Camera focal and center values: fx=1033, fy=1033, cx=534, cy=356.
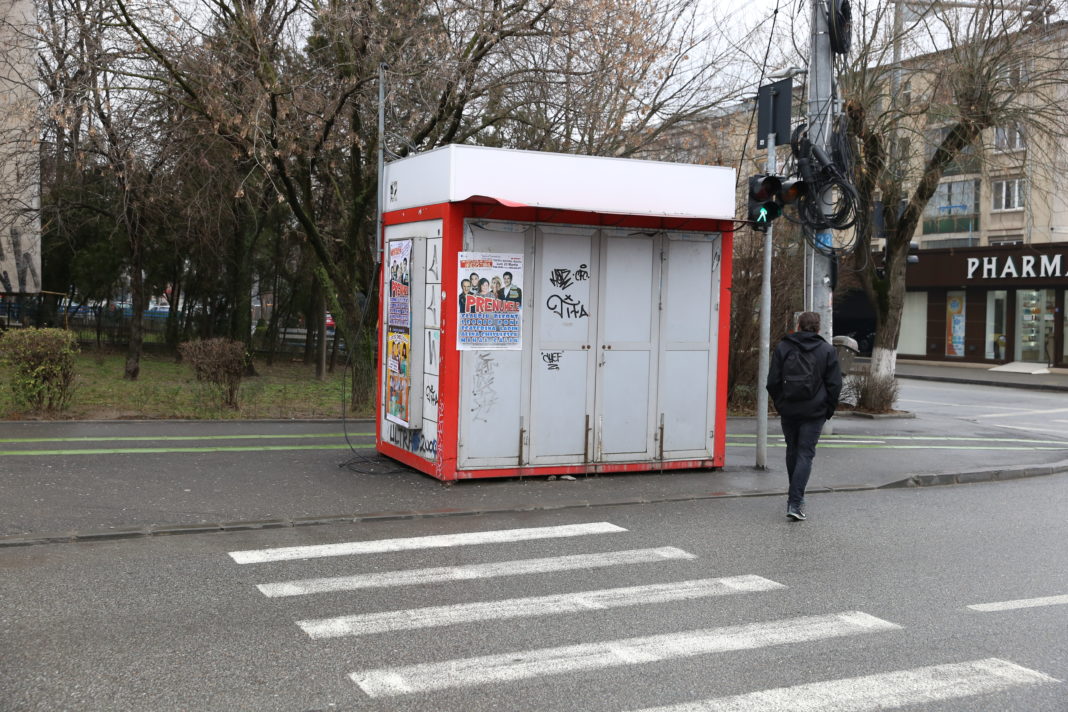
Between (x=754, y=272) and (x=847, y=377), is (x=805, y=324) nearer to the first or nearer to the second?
(x=754, y=272)

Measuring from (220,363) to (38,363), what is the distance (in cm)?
242

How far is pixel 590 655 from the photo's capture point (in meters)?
5.25

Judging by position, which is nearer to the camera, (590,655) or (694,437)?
(590,655)

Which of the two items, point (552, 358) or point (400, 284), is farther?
point (400, 284)

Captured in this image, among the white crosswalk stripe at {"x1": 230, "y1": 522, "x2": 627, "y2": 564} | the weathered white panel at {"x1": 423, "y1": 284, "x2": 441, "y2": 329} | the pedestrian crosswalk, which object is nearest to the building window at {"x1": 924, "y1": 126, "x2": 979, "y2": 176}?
the weathered white panel at {"x1": 423, "y1": 284, "x2": 441, "y2": 329}

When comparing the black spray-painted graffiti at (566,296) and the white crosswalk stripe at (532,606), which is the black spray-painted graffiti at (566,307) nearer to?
the black spray-painted graffiti at (566,296)

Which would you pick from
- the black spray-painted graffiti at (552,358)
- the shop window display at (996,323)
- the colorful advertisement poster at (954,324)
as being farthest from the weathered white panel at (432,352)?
the colorful advertisement poster at (954,324)

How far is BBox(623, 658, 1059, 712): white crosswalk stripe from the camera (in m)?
4.61

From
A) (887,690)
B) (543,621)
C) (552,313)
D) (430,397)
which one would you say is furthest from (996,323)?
(887,690)

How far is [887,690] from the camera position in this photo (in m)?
4.86

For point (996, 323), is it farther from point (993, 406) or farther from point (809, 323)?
point (809, 323)

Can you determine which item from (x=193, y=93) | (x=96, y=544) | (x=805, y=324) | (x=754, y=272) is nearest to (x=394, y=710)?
(x=96, y=544)

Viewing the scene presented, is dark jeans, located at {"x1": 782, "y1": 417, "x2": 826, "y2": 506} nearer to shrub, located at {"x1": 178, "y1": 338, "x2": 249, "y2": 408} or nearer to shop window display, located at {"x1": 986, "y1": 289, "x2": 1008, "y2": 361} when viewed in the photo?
shrub, located at {"x1": 178, "y1": 338, "x2": 249, "y2": 408}

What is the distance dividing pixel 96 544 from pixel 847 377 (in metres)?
15.2
